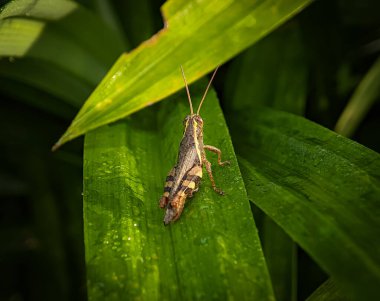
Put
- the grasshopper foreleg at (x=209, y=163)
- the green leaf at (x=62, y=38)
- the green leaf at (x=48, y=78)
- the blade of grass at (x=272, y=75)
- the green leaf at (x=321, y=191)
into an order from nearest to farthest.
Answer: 1. the green leaf at (x=321, y=191)
2. the grasshopper foreleg at (x=209, y=163)
3. the green leaf at (x=62, y=38)
4. the green leaf at (x=48, y=78)
5. the blade of grass at (x=272, y=75)

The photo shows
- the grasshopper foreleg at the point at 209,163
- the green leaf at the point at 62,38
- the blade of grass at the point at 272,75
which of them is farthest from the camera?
the blade of grass at the point at 272,75

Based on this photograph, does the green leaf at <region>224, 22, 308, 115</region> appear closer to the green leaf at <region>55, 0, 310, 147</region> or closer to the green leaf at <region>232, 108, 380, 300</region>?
the green leaf at <region>232, 108, 380, 300</region>

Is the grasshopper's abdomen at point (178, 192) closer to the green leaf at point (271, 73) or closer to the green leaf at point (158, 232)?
the green leaf at point (158, 232)

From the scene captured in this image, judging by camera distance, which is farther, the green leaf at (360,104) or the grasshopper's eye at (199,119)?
the green leaf at (360,104)

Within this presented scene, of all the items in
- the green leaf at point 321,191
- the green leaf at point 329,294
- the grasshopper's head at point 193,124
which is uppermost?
the grasshopper's head at point 193,124

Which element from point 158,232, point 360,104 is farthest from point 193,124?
point 360,104

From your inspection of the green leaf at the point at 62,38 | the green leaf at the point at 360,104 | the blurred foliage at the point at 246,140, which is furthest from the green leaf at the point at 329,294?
the green leaf at the point at 62,38

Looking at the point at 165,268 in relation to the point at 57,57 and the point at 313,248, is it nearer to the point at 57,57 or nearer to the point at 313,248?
the point at 313,248
